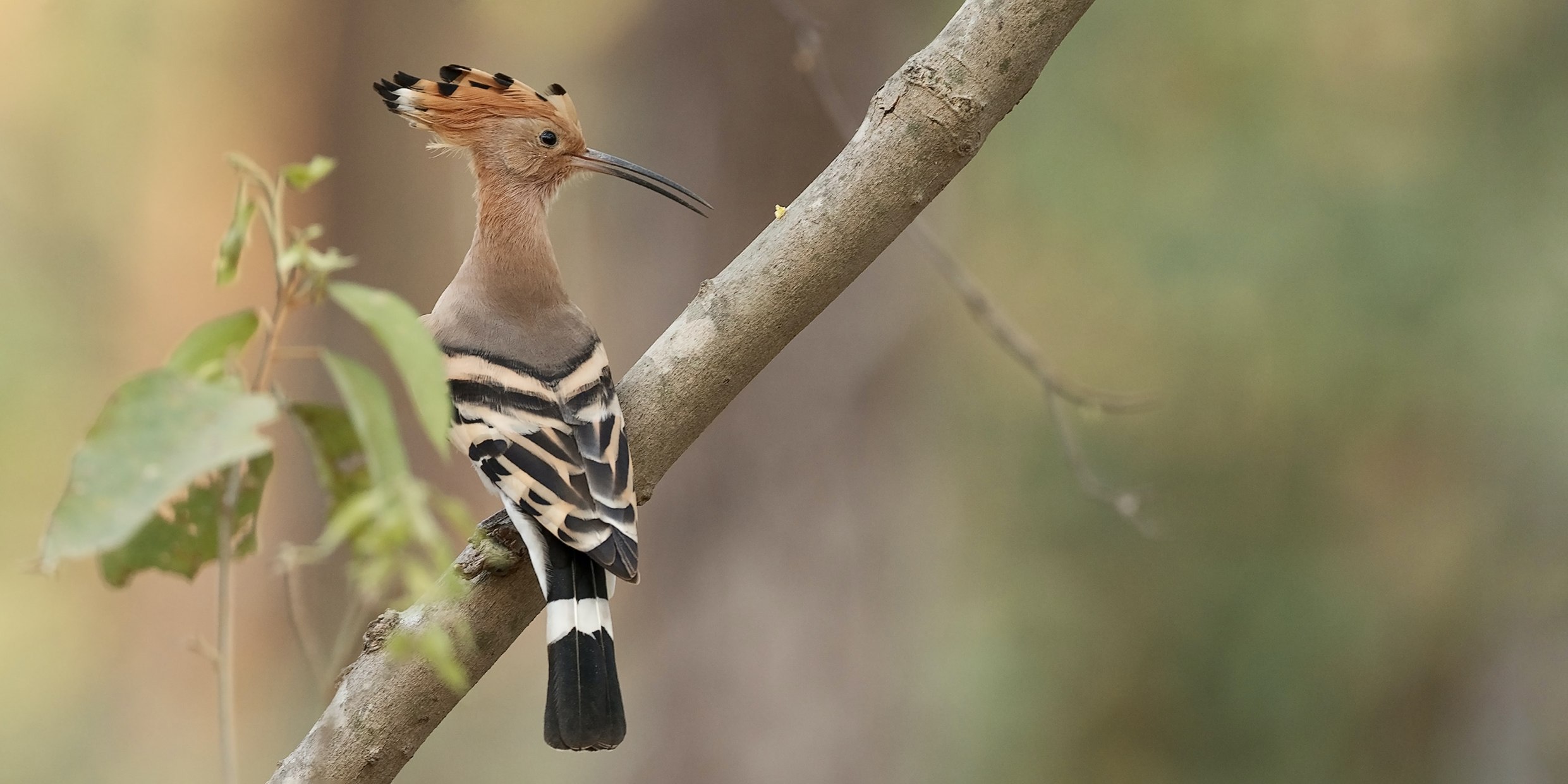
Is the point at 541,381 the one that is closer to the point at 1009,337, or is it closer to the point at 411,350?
the point at 1009,337

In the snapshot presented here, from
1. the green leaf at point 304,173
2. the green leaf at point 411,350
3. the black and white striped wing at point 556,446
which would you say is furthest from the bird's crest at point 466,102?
the green leaf at point 411,350

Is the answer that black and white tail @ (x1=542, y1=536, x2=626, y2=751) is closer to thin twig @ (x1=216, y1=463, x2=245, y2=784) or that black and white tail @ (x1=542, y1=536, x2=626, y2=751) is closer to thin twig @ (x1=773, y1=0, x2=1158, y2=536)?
thin twig @ (x1=216, y1=463, x2=245, y2=784)

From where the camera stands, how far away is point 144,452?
0.67m

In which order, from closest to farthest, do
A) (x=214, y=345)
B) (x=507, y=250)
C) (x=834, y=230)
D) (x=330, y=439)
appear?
(x=214, y=345)
(x=330, y=439)
(x=834, y=230)
(x=507, y=250)

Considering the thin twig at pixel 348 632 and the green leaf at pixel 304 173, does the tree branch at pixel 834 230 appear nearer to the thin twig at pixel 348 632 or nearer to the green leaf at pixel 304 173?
the thin twig at pixel 348 632

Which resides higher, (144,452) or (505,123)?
(505,123)

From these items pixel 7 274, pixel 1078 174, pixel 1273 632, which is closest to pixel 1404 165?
pixel 1078 174

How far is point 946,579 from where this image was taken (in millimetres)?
4922

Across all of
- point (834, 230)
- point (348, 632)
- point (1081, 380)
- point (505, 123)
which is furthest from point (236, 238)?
point (1081, 380)

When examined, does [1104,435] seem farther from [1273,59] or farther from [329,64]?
[329,64]

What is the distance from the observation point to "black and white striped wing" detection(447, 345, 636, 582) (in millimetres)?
1554

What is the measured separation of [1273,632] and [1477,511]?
0.75m

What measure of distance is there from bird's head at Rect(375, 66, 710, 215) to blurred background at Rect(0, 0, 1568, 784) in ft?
5.14

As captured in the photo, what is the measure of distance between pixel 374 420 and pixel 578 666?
2.88ft
